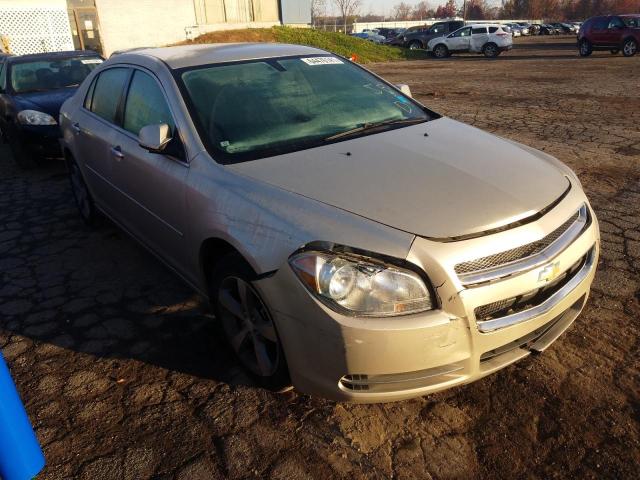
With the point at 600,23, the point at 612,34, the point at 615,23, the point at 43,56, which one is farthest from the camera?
the point at 600,23

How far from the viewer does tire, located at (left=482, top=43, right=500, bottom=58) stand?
26.7 meters

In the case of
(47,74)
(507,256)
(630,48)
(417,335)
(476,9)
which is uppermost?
(476,9)

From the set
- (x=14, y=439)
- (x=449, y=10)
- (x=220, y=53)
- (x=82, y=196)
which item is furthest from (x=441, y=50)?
(x=449, y=10)

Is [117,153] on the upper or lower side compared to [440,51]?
lower

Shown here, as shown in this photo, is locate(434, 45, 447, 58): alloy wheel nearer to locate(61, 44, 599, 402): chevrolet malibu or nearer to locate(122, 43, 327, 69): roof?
locate(122, 43, 327, 69): roof

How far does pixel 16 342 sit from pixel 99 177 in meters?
1.46

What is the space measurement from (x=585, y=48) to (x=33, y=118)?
81.1 feet

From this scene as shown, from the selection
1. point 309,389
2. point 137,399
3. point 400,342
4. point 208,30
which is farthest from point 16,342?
point 208,30

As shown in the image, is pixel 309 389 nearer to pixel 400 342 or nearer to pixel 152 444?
pixel 400 342

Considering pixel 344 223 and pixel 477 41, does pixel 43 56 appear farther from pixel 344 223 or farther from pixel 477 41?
pixel 477 41

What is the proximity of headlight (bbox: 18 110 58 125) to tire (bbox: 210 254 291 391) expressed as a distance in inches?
209

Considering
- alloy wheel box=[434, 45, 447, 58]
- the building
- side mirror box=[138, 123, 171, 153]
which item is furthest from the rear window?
side mirror box=[138, 123, 171, 153]

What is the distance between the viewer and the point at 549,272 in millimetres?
2061

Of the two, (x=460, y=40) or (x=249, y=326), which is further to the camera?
(x=460, y=40)
